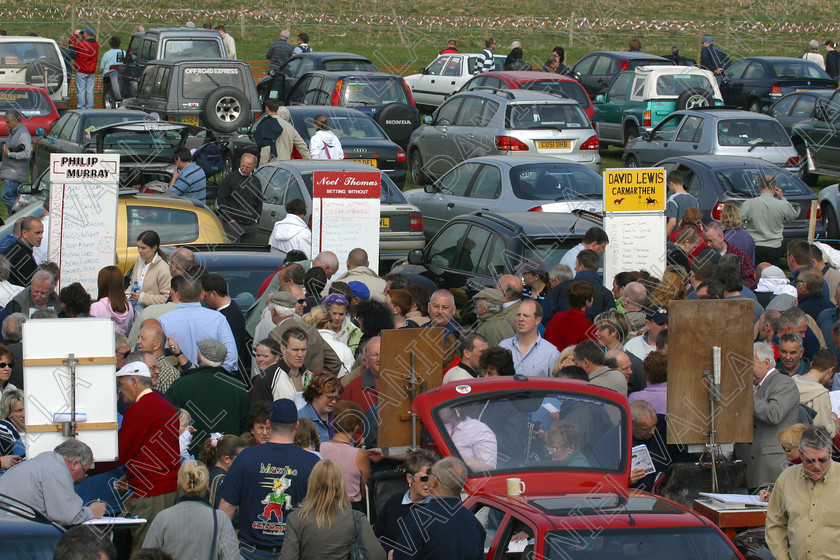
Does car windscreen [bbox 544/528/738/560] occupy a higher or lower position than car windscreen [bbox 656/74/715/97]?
higher

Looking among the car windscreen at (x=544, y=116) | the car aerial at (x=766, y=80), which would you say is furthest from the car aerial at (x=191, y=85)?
the car aerial at (x=766, y=80)

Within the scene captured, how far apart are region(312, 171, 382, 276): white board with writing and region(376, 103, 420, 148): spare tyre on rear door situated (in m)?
9.96

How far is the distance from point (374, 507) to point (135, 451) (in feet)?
4.91

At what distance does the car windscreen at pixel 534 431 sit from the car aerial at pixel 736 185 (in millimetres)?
9479

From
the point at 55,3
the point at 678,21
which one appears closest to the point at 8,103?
the point at 55,3

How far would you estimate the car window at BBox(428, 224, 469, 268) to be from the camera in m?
12.8

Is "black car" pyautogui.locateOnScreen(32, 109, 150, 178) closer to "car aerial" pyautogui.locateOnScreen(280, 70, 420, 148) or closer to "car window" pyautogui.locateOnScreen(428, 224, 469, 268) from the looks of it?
"car aerial" pyautogui.locateOnScreen(280, 70, 420, 148)

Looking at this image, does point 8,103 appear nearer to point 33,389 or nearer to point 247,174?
point 247,174

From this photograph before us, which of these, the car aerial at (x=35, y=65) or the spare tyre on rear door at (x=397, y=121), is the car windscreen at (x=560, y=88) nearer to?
the spare tyre on rear door at (x=397, y=121)

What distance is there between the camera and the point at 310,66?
86.7 feet

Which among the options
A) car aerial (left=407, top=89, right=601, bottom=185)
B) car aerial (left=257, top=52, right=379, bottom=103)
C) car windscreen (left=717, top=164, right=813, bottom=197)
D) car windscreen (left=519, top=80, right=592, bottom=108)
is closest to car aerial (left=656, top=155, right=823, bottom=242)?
car windscreen (left=717, top=164, right=813, bottom=197)

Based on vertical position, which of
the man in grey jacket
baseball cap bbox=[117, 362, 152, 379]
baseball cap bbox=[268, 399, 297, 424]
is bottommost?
the man in grey jacket

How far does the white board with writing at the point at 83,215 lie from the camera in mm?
11133

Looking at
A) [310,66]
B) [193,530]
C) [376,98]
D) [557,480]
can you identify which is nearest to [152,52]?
[310,66]
